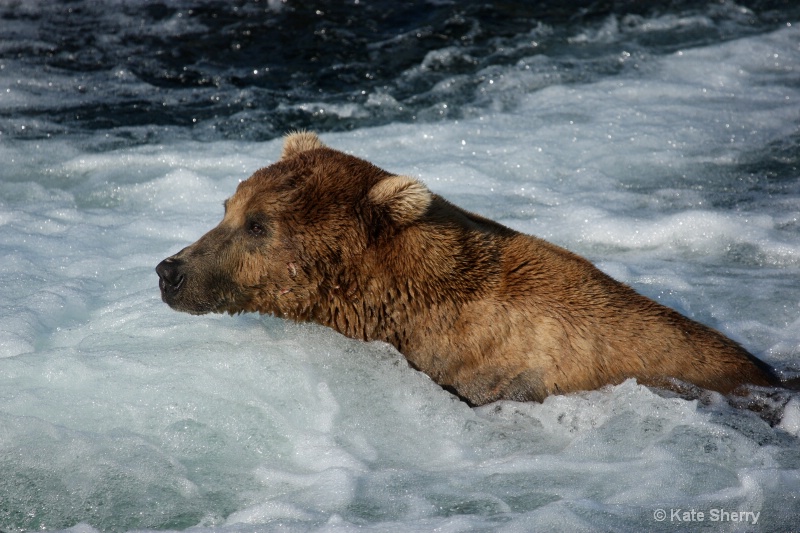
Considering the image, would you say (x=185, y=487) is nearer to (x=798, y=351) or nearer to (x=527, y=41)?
(x=798, y=351)

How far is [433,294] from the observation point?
17.6ft

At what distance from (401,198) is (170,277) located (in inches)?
55.5

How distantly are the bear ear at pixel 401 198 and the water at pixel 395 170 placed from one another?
0.78 m

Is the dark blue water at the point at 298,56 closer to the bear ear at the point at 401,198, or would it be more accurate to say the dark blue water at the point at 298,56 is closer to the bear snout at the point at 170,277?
the bear snout at the point at 170,277

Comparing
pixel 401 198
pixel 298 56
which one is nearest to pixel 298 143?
pixel 401 198

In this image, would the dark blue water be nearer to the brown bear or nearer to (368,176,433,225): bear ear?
the brown bear

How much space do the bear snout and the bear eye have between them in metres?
0.44

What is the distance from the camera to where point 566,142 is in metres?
9.88

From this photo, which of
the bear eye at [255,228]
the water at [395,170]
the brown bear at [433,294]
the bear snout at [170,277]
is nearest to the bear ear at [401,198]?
the brown bear at [433,294]

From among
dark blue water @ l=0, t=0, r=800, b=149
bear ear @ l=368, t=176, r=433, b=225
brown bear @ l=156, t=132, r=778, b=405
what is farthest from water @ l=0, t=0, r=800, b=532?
bear ear @ l=368, t=176, r=433, b=225

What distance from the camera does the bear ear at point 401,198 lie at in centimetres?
525

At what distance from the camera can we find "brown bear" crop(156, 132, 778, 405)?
17.4ft

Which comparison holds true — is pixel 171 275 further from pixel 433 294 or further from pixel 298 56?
pixel 298 56

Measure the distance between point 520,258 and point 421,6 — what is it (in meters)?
9.15
